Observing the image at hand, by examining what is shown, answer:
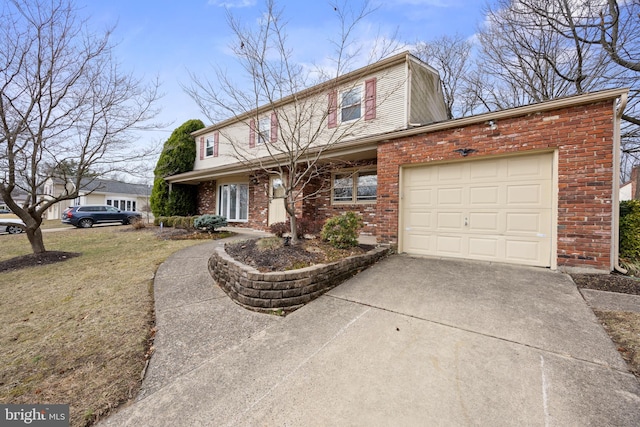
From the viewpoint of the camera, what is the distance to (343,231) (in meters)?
5.68

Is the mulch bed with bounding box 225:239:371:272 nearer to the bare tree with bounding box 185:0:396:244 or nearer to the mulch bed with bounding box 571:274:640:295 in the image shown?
the bare tree with bounding box 185:0:396:244

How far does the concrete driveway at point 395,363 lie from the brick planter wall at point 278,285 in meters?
0.17

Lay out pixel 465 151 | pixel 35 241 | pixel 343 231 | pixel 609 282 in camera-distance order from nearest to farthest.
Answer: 1. pixel 609 282
2. pixel 465 151
3. pixel 343 231
4. pixel 35 241

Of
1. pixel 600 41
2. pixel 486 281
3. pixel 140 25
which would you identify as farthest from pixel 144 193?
pixel 600 41

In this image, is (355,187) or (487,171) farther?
(355,187)

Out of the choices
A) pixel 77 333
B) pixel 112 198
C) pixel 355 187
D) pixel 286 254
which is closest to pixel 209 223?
pixel 355 187

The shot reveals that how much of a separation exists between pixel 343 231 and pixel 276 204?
18.6ft

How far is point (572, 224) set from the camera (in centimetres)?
457

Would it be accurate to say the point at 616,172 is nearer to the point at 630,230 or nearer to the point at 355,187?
the point at 630,230

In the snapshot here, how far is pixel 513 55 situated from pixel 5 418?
18.4 metres

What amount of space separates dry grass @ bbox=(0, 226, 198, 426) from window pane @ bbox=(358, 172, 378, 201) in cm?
603

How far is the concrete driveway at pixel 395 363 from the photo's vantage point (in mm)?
1973

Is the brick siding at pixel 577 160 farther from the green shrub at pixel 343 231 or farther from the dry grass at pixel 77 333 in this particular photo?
the dry grass at pixel 77 333

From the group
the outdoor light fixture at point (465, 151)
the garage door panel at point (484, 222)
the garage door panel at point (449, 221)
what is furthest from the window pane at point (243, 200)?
the garage door panel at point (484, 222)
